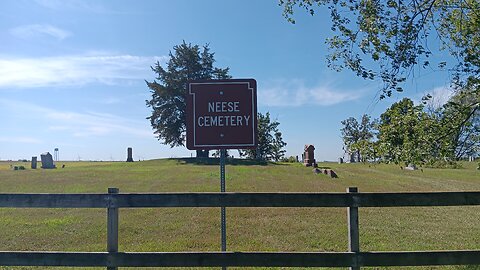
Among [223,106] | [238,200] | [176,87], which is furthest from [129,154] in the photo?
[238,200]

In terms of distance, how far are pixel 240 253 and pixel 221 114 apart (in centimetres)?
193

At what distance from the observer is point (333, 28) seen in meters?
8.75

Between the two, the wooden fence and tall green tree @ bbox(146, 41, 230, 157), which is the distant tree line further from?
tall green tree @ bbox(146, 41, 230, 157)

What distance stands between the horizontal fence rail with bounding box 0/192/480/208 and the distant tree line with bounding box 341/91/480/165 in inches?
106

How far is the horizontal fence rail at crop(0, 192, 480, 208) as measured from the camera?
187 inches

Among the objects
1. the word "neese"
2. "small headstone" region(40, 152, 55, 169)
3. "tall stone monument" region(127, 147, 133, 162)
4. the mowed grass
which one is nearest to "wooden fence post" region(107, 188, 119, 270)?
the word "neese"

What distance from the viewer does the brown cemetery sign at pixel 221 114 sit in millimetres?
5648

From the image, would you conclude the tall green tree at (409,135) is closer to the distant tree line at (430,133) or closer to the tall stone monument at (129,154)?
the distant tree line at (430,133)

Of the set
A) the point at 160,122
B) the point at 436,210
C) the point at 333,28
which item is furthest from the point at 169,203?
the point at 160,122

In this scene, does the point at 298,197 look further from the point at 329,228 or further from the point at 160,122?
the point at 160,122

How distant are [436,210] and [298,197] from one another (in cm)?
1099

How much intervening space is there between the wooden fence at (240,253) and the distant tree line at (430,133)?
2694 millimetres

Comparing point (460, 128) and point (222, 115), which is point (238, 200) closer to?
point (222, 115)

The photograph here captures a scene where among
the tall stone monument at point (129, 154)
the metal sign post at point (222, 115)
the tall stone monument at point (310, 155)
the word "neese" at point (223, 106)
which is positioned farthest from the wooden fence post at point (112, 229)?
the tall stone monument at point (129, 154)
